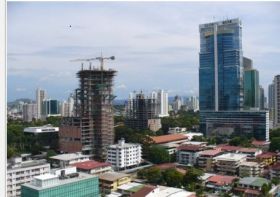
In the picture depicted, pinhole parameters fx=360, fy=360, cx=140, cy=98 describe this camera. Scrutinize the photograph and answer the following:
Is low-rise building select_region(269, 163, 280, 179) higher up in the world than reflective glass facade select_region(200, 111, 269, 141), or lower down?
lower down

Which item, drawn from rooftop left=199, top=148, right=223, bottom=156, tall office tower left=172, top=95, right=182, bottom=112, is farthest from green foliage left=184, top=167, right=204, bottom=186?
tall office tower left=172, top=95, right=182, bottom=112

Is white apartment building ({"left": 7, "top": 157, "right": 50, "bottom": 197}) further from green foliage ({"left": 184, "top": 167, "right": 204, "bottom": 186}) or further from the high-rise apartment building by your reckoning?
the high-rise apartment building

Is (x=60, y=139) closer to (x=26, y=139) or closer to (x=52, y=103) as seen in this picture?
(x=26, y=139)

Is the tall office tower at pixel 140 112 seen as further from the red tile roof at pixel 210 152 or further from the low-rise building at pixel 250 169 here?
the low-rise building at pixel 250 169

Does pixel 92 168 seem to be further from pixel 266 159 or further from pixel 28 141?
pixel 28 141

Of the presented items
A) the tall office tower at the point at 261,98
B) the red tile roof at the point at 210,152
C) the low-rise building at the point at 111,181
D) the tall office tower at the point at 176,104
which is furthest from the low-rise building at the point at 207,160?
the tall office tower at the point at 176,104

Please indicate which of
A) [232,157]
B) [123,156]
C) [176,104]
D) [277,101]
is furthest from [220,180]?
[176,104]
